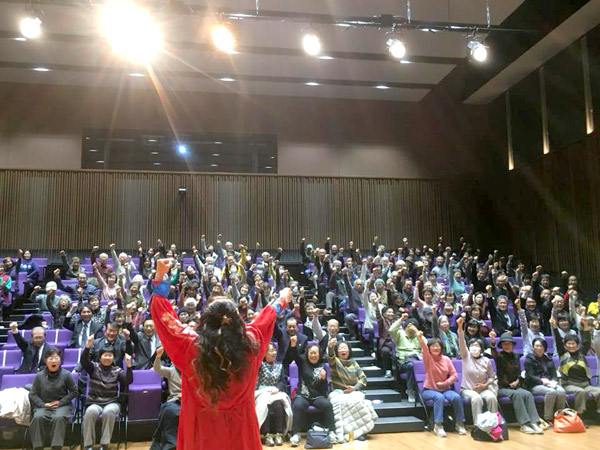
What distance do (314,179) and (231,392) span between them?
11401 millimetres

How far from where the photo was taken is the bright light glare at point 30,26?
719cm

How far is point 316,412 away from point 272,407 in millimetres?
503

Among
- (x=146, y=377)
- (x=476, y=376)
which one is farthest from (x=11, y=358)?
(x=476, y=376)

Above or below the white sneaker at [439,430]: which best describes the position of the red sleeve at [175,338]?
above

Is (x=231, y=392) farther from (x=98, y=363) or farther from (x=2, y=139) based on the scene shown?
(x=2, y=139)

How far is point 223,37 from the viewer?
24.6ft

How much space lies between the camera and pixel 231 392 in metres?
1.99

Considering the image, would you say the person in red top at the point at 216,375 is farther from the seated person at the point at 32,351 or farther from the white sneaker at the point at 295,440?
the seated person at the point at 32,351

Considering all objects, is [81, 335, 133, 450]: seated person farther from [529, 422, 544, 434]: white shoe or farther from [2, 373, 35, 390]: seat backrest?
[529, 422, 544, 434]: white shoe

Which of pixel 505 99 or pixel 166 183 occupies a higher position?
pixel 505 99

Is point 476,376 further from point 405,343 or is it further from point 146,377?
point 146,377

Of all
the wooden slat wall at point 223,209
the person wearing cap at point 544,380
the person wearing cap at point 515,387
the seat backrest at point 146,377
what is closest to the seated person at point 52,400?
the seat backrest at point 146,377

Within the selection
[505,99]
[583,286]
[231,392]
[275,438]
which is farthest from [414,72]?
[231,392]

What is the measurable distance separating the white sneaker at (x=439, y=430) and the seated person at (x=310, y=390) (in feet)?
3.78
